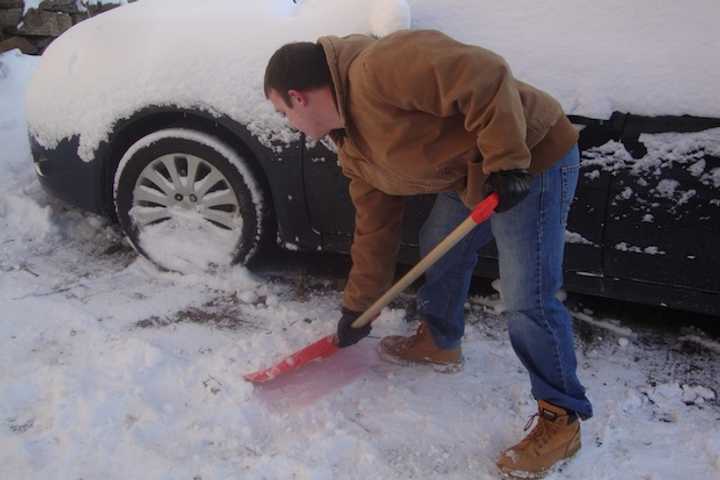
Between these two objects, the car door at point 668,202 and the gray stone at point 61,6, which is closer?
the car door at point 668,202

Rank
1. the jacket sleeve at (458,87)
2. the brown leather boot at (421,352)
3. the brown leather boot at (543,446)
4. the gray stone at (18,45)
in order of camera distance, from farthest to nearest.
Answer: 1. the gray stone at (18,45)
2. the brown leather boot at (421,352)
3. the brown leather boot at (543,446)
4. the jacket sleeve at (458,87)

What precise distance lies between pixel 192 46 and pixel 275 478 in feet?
6.29

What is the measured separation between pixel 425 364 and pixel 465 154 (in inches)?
43.0

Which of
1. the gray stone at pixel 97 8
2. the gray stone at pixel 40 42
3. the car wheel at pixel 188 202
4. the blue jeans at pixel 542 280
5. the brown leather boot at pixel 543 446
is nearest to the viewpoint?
the blue jeans at pixel 542 280

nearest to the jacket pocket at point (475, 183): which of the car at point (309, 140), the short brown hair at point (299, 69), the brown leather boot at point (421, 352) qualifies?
the short brown hair at point (299, 69)

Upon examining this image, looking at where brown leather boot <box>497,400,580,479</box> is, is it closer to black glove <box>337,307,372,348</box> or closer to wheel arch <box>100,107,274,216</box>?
black glove <box>337,307,372,348</box>

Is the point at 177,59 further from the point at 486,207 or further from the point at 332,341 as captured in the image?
the point at 486,207

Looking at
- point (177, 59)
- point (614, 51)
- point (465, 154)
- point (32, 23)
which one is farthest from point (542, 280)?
point (32, 23)

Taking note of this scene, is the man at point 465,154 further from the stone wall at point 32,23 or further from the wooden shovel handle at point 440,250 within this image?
the stone wall at point 32,23

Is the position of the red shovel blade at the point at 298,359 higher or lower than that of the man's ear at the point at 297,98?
lower

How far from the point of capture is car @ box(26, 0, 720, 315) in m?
2.35

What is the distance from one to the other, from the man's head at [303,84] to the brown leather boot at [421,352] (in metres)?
1.09

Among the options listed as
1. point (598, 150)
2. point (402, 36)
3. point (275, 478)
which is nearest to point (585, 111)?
point (598, 150)

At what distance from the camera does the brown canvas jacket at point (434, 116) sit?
1.67 metres
